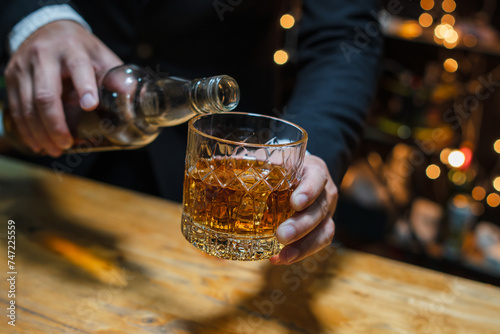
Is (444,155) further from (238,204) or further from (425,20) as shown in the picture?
(238,204)

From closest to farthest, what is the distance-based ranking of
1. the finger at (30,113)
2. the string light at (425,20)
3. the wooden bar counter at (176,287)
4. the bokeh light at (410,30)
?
1. the wooden bar counter at (176,287)
2. the finger at (30,113)
3. the bokeh light at (410,30)
4. the string light at (425,20)

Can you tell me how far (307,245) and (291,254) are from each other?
3 centimetres

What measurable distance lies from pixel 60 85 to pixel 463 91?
2.23 m

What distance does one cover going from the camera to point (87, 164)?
4.51 ft

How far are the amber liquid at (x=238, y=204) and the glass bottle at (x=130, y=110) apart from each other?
4.9 inches

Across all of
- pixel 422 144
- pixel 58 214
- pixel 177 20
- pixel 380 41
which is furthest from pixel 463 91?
pixel 58 214

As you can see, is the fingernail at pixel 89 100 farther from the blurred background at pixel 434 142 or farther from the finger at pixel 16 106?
the blurred background at pixel 434 142

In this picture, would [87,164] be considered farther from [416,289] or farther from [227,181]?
[416,289]

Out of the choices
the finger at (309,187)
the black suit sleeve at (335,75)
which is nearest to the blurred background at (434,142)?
the black suit sleeve at (335,75)

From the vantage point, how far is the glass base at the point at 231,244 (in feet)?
2.17

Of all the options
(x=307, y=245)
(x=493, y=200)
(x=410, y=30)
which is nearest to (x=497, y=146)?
(x=493, y=200)

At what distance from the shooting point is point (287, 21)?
290cm

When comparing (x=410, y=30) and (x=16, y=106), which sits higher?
(x=410, y=30)

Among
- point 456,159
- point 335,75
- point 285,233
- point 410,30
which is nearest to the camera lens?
point 285,233
